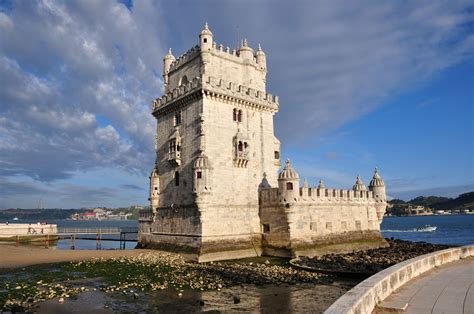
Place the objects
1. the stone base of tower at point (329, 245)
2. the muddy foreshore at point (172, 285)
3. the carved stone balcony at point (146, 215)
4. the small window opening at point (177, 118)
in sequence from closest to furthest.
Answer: the muddy foreshore at point (172, 285) < the stone base of tower at point (329, 245) < the small window opening at point (177, 118) < the carved stone balcony at point (146, 215)

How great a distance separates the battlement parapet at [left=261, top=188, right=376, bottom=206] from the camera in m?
33.9

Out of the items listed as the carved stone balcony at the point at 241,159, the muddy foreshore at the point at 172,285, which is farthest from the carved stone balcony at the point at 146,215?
the carved stone balcony at the point at 241,159

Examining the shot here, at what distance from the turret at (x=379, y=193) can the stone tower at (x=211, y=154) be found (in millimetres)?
14043

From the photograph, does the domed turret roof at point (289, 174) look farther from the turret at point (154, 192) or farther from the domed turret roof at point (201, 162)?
the turret at point (154, 192)

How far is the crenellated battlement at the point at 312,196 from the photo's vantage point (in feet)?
111

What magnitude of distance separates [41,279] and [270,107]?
79.5 ft

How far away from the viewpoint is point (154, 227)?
3784 cm

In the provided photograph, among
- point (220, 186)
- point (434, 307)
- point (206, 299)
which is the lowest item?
point (206, 299)

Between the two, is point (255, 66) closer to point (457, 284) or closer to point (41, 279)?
point (41, 279)

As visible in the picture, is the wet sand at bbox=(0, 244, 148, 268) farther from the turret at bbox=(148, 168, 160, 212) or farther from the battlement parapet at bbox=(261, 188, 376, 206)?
the battlement parapet at bbox=(261, 188, 376, 206)

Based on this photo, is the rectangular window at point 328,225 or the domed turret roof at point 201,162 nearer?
the domed turret roof at point 201,162

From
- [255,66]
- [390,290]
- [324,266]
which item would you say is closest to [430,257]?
[390,290]

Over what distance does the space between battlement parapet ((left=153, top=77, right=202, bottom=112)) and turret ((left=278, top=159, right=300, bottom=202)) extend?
33.9 feet

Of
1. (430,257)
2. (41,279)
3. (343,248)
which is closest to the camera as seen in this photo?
(430,257)
